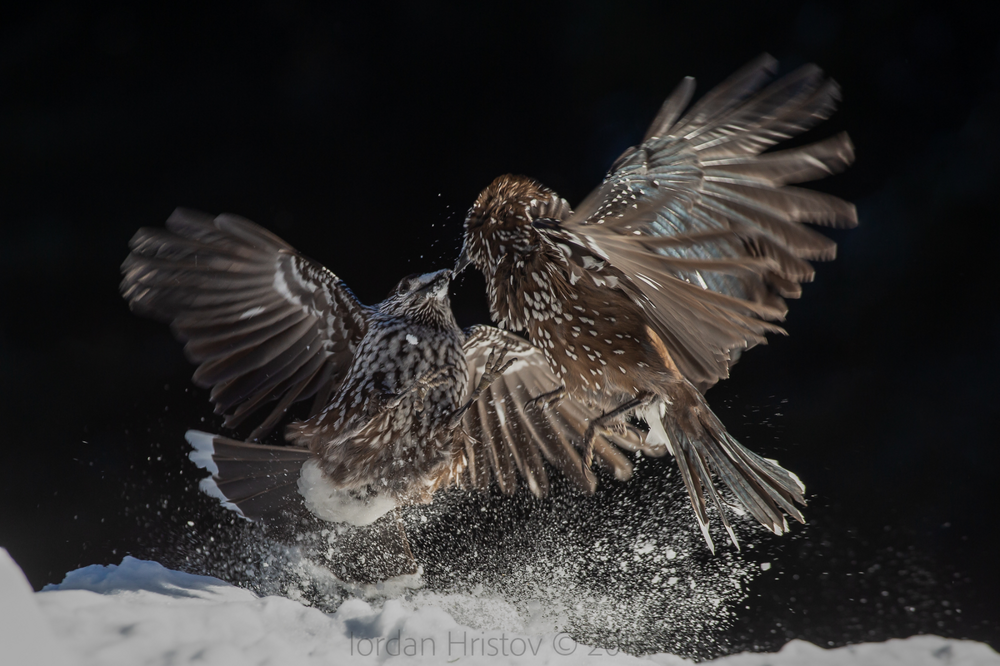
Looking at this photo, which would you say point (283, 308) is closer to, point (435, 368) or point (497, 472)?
point (435, 368)

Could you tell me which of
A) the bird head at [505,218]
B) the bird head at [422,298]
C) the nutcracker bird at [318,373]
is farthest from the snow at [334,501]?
the bird head at [505,218]

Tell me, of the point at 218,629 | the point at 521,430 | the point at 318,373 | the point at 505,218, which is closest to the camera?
the point at 218,629

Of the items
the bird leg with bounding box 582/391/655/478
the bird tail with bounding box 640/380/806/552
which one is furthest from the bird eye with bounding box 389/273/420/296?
the bird tail with bounding box 640/380/806/552

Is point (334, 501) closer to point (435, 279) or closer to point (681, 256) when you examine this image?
point (435, 279)

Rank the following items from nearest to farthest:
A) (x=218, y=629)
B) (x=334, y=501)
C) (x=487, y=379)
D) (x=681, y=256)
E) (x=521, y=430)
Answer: (x=218, y=629) → (x=681, y=256) → (x=334, y=501) → (x=487, y=379) → (x=521, y=430)

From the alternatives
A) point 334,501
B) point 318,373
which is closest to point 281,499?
point 334,501

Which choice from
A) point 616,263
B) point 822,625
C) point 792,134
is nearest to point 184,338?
point 616,263

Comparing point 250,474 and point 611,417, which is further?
point 250,474

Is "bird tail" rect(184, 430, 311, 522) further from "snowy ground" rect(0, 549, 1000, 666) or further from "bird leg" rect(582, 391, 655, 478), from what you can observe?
"bird leg" rect(582, 391, 655, 478)
